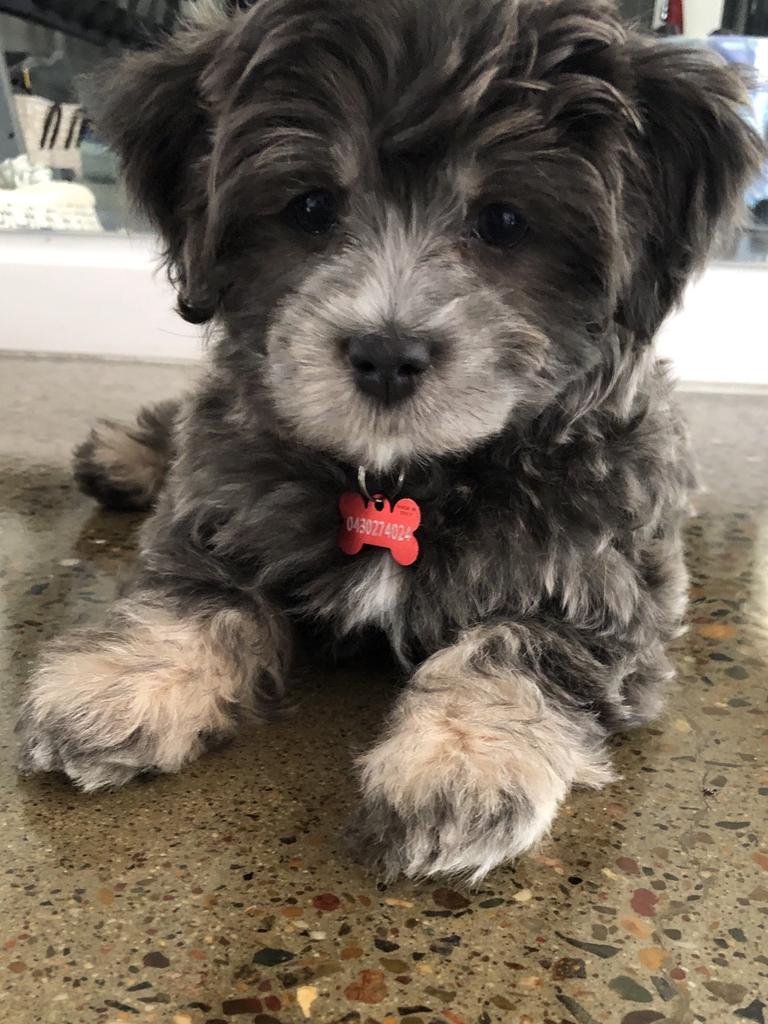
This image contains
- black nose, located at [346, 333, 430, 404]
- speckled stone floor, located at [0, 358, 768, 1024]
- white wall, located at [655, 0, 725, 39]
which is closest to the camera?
speckled stone floor, located at [0, 358, 768, 1024]

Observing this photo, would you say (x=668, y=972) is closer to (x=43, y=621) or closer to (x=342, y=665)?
(x=342, y=665)

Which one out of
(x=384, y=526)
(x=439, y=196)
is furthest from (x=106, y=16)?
(x=384, y=526)

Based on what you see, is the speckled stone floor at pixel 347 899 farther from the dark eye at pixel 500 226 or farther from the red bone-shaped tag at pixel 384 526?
the dark eye at pixel 500 226

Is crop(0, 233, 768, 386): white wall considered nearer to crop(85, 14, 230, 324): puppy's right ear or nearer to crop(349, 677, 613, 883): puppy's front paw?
crop(85, 14, 230, 324): puppy's right ear

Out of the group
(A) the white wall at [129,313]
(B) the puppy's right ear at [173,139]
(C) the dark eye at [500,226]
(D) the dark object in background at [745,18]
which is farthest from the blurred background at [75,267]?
(C) the dark eye at [500,226]

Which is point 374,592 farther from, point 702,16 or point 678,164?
point 702,16

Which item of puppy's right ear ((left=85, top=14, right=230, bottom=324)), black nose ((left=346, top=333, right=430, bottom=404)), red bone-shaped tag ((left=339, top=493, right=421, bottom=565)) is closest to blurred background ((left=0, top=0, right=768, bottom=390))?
puppy's right ear ((left=85, top=14, right=230, bottom=324))

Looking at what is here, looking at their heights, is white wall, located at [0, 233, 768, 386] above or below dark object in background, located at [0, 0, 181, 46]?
below

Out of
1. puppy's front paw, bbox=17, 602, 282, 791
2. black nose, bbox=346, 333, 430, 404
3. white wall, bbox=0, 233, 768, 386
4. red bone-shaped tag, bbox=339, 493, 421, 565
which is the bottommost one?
white wall, bbox=0, 233, 768, 386
